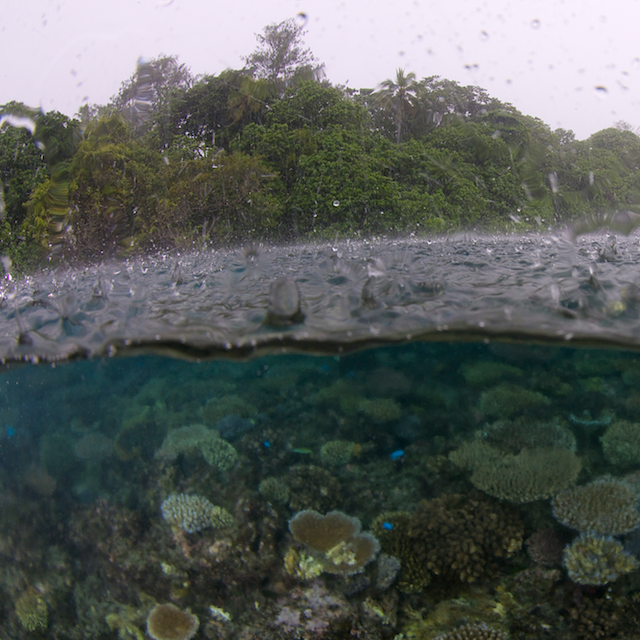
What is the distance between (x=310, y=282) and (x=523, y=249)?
4180 mm

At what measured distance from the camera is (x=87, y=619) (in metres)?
4.23

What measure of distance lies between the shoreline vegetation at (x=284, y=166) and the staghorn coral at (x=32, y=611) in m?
9.19

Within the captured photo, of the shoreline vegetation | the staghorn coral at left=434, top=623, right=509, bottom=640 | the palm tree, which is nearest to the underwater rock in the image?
the staghorn coral at left=434, top=623, right=509, bottom=640

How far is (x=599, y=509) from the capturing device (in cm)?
345

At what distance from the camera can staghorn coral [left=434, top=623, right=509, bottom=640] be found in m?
3.41

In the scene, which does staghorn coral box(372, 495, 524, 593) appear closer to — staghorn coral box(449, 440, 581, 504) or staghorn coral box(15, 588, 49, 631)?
staghorn coral box(449, 440, 581, 504)

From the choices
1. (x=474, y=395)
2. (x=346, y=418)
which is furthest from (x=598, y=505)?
(x=346, y=418)

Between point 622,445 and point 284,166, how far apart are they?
14.6 metres

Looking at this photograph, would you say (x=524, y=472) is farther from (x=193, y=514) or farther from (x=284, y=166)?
(x=284, y=166)

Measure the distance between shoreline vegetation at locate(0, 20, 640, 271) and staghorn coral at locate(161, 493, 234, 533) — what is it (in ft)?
30.9

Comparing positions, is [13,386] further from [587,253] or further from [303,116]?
[303,116]

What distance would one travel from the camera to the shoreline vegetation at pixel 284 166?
13.7 meters

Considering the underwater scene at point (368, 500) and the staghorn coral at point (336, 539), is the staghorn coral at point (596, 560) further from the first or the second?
the staghorn coral at point (336, 539)

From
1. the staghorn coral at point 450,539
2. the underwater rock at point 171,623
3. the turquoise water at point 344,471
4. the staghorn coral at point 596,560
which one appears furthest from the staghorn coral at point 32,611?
the staghorn coral at point 596,560
